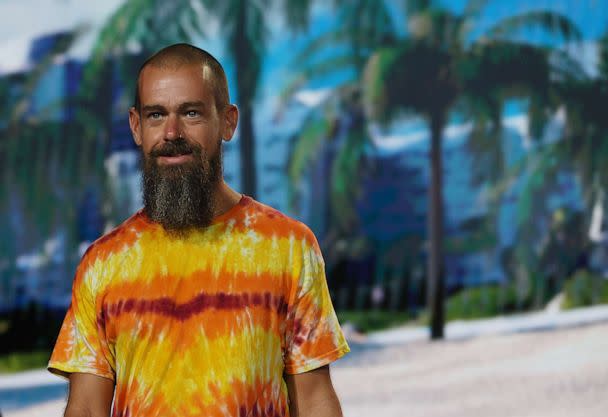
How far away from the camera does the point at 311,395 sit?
104 cm

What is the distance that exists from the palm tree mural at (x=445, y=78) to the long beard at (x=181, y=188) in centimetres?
456

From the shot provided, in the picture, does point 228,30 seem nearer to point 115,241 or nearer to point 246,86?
point 246,86

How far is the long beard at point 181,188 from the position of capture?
103 centimetres

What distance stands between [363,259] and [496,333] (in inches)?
34.6

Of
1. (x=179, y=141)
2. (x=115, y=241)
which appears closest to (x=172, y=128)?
(x=179, y=141)

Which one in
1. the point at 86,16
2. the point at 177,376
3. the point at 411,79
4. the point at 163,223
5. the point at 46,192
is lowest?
the point at 177,376

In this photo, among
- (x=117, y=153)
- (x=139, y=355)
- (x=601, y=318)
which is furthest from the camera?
(x=117, y=153)

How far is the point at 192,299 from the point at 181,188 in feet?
0.40

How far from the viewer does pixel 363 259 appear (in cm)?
557

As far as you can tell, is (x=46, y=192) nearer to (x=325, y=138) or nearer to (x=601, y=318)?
(x=325, y=138)

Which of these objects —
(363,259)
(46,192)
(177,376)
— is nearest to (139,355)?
(177,376)

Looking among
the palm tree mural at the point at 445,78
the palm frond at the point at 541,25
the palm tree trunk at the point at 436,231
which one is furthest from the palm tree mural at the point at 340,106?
the palm frond at the point at 541,25

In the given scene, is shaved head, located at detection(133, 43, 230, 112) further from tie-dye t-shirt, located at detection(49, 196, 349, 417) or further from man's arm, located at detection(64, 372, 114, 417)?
man's arm, located at detection(64, 372, 114, 417)

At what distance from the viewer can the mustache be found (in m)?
1.03
